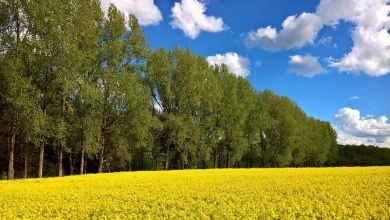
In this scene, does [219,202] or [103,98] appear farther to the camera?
[103,98]

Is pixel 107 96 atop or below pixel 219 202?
atop

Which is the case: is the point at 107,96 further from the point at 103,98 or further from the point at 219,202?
the point at 219,202

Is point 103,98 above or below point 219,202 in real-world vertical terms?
above

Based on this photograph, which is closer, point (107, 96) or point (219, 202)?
point (219, 202)

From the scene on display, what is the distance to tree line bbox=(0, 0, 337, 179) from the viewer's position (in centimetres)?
4134

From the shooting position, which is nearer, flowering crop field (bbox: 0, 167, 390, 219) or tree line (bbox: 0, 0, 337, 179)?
flowering crop field (bbox: 0, 167, 390, 219)

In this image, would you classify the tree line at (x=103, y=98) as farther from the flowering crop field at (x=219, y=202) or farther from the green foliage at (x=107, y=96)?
the flowering crop field at (x=219, y=202)

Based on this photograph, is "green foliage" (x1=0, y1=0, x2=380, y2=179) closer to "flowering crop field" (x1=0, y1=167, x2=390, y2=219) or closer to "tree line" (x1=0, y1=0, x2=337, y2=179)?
"tree line" (x1=0, y1=0, x2=337, y2=179)

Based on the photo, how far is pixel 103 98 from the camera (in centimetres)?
5016

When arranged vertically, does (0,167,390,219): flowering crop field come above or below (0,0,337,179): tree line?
below

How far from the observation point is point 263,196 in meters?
20.2

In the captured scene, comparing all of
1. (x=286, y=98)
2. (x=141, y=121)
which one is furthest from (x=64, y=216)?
(x=286, y=98)

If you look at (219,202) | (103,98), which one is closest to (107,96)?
(103,98)

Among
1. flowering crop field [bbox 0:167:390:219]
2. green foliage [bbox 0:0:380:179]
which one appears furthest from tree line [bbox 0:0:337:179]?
flowering crop field [bbox 0:167:390:219]
